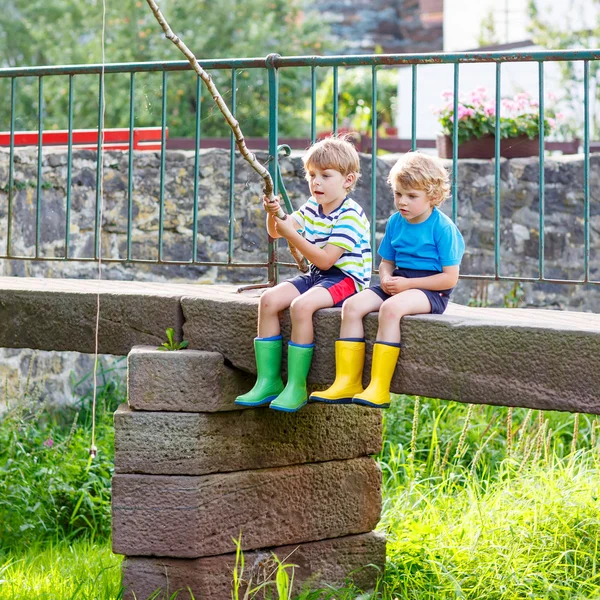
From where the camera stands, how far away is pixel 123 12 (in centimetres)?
1493

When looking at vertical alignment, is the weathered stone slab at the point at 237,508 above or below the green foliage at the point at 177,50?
below

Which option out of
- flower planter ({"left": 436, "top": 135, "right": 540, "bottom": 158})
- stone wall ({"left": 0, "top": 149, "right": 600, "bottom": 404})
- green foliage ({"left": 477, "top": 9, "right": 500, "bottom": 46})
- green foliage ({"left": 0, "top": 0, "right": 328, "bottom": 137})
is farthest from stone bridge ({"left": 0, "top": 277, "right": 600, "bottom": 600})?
green foliage ({"left": 477, "top": 9, "right": 500, "bottom": 46})

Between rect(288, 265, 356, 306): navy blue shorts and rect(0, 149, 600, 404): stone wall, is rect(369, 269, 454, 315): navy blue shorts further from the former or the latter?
rect(0, 149, 600, 404): stone wall

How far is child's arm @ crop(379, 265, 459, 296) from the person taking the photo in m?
3.39

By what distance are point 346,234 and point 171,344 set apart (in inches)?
32.4

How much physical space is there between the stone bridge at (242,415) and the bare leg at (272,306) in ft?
0.19

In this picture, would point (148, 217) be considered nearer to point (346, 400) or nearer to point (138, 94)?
point (346, 400)

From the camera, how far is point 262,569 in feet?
13.2

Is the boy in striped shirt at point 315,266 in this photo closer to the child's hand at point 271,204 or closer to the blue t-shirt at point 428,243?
the child's hand at point 271,204

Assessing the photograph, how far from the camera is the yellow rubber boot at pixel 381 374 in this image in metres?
3.27

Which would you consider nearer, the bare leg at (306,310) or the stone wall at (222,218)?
the bare leg at (306,310)

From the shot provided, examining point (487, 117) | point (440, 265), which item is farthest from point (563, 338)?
point (487, 117)

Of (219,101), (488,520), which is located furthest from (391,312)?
(488,520)

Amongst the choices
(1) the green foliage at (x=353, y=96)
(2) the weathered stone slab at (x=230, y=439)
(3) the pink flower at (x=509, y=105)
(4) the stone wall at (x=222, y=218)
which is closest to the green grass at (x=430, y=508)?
(2) the weathered stone slab at (x=230, y=439)
